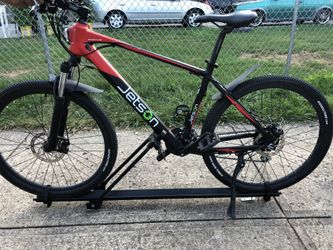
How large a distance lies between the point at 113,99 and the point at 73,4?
7.25 feet

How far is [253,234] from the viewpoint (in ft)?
7.54

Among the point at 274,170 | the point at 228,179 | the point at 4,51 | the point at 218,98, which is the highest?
the point at 218,98

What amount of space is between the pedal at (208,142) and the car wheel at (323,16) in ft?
16.7

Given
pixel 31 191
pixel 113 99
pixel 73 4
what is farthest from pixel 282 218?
pixel 113 99

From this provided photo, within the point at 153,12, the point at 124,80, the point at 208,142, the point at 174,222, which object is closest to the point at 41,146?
the point at 124,80

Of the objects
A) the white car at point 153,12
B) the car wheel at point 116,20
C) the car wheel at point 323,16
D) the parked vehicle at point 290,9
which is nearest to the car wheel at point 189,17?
the white car at point 153,12

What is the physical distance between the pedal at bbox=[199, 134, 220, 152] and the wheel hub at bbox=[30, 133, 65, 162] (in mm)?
1032

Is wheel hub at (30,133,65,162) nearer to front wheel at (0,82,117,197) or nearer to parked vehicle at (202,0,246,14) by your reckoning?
front wheel at (0,82,117,197)

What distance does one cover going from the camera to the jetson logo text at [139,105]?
2361mm

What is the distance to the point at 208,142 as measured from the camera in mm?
2432

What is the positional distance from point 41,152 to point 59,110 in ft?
1.44

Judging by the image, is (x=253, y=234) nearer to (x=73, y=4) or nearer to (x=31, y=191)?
(x=31, y=191)

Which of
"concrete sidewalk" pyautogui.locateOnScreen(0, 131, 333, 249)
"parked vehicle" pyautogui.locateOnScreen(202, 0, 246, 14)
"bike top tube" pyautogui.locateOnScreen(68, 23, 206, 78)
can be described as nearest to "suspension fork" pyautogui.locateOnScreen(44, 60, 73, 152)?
"bike top tube" pyautogui.locateOnScreen(68, 23, 206, 78)

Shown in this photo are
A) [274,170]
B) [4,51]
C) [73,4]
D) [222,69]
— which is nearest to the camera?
[73,4]
